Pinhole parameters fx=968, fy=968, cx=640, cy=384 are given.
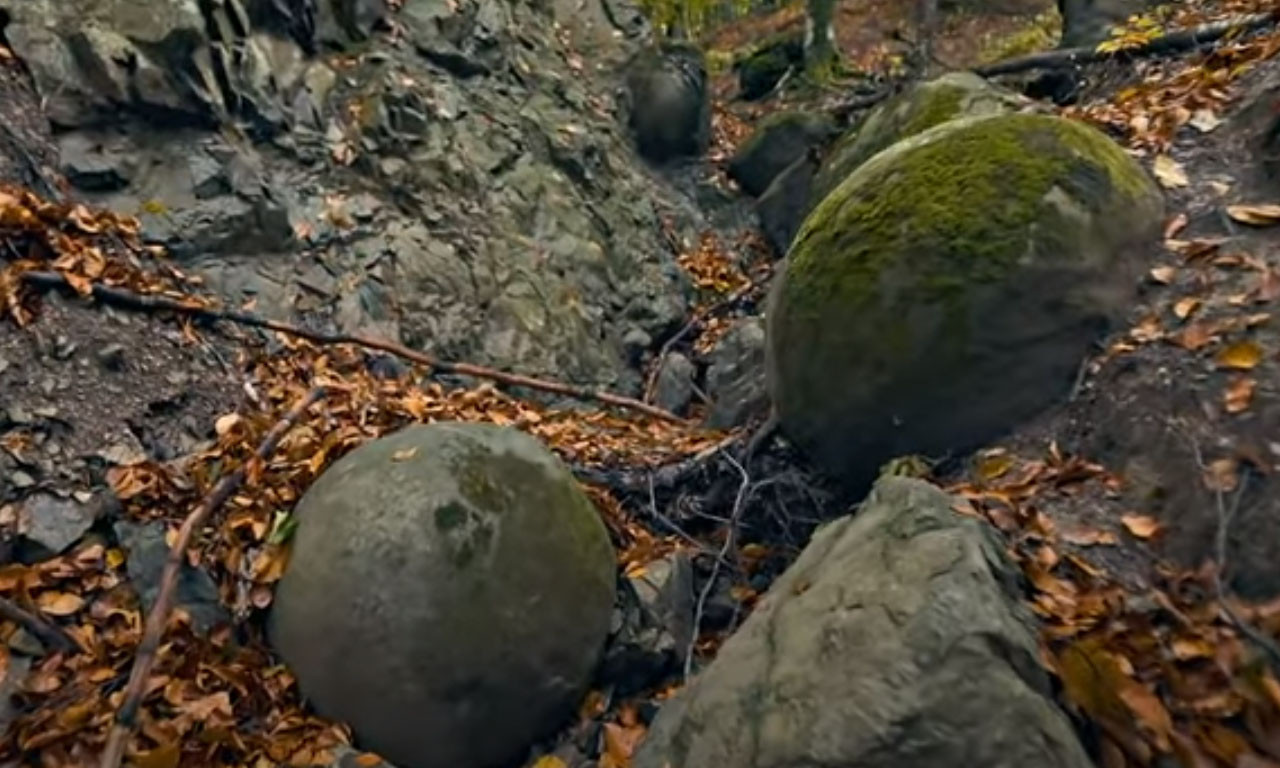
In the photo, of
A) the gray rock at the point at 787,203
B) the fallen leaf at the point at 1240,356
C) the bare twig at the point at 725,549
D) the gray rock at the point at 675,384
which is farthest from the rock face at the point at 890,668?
the gray rock at the point at 787,203

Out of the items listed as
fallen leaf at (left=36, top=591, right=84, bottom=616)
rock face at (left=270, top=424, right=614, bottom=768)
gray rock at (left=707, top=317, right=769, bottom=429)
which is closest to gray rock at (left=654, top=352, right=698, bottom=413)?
gray rock at (left=707, top=317, right=769, bottom=429)

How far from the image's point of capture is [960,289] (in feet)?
12.0

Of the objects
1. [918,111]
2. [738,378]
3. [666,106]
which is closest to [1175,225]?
[738,378]

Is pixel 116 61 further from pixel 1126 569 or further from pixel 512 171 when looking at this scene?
pixel 1126 569

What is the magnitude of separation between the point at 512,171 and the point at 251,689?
5721 mm

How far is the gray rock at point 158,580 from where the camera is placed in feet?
12.2

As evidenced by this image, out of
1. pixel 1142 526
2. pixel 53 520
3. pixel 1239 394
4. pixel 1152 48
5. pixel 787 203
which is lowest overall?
pixel 787 203

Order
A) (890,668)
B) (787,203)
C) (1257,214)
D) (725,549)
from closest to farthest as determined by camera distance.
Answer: (890,668) → (1257,214) → (725,549) → (787,203)

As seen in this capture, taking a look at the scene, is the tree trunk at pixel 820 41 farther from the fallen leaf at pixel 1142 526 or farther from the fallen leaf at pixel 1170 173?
the fallen leaf at pixel 1142 526

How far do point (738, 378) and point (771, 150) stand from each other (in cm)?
499

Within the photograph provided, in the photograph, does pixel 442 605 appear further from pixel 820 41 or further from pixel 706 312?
pixel 820 41

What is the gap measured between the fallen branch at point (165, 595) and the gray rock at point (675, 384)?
2904mm

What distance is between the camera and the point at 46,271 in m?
4.57

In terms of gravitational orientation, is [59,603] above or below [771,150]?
above
